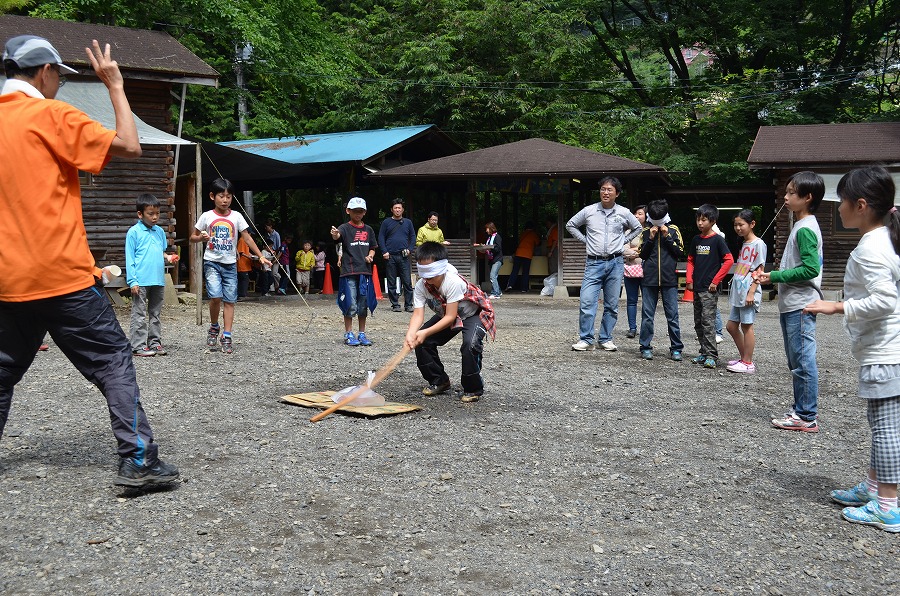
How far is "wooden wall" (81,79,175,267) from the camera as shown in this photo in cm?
1588

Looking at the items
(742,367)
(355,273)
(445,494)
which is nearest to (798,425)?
(742,367)

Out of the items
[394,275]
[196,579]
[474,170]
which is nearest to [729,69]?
[474,170]

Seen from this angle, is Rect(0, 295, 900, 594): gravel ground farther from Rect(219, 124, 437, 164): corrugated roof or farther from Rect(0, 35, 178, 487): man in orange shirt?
Rect(219, 124, 437, 164): corrugated roof

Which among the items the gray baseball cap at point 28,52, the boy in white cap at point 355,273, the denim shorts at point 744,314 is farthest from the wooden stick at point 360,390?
the denim shorts at point 744,314

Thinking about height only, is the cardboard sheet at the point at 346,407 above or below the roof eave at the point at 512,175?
below

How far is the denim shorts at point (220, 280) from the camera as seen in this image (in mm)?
8750

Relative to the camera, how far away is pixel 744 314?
838 cm

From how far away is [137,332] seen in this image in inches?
346

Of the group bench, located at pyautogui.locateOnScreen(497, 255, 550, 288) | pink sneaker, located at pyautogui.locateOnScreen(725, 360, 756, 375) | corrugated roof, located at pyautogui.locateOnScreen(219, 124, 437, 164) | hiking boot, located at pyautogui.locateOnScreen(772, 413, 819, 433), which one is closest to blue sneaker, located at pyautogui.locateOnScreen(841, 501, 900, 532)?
hiking boot, located at pyautogui.locateOnScreen(772, 413, 819, 433)

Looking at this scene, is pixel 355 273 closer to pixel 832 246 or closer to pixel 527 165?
pixel 527 165

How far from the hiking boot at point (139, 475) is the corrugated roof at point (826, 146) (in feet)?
56.8

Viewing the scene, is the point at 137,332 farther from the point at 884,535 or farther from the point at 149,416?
the point at 884,535

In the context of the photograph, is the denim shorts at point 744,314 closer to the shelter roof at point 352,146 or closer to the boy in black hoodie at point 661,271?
the boy in black hoodie at point 661,271

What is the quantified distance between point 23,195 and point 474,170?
52.4ft
